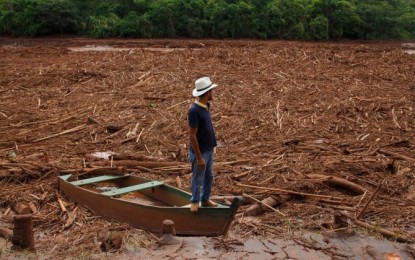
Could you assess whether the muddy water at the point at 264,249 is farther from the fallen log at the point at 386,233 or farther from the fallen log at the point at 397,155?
the fallen log at the point at 397,155

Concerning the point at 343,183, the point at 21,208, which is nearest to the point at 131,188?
the point at 21,208

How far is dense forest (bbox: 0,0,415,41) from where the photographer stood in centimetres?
2825

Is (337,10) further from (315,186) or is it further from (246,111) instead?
(315,186)

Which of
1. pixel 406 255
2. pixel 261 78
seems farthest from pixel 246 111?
pixel 406 255

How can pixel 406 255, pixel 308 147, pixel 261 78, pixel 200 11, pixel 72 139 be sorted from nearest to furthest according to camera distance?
pixel 406 255, pixel 308 147, pixel 72 139, pixel 261 78, pixel 200 11

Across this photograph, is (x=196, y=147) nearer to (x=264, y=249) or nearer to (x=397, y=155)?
(x=264, y=249)

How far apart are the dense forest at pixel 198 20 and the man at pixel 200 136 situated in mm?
23335

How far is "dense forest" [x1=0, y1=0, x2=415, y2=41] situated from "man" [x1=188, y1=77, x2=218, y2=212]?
23.3 metres

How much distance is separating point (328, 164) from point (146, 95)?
6.15 metres

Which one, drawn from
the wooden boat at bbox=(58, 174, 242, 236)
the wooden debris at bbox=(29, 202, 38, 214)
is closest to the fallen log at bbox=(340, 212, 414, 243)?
the wooden boat at bbox=(58, 174, 242, 236)

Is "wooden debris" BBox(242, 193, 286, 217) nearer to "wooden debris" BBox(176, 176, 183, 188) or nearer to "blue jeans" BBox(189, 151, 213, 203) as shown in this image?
"blue jeans" BBox(189, 151, 213, 203)

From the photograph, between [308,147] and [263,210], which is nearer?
[263,210]

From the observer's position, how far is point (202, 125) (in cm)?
537

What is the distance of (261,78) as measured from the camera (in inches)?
587
